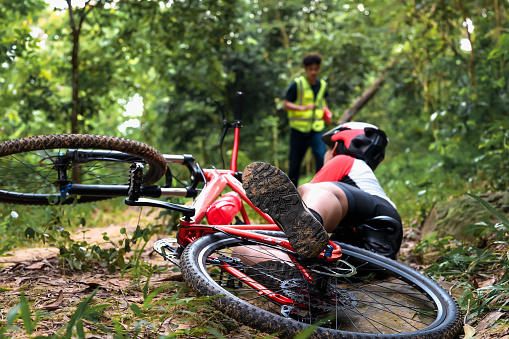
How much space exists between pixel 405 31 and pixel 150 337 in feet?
31.3

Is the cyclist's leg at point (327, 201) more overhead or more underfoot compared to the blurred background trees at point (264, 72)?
more underfoot

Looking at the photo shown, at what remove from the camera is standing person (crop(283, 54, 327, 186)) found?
5.20 meters

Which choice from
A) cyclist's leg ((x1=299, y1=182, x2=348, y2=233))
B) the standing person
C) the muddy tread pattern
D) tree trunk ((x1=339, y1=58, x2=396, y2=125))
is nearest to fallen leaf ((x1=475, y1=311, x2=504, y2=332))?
cyclist's leg ((x1=299, y1=182, x2=348, y2=233))

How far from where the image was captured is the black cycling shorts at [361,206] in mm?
2436

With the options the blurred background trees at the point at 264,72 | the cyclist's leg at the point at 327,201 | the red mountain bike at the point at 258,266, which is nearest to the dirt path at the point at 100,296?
the red mountain bike at the point at 258,266

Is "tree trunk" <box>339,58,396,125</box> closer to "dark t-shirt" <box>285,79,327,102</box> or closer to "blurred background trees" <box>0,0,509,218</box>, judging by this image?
"blurred background trees" <box>0,0,509,218</box>

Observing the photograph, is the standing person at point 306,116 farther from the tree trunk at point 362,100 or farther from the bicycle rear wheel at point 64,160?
→ the tree trunk at point 362,100

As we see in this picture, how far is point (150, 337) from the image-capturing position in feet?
5.24

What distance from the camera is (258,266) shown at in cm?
216

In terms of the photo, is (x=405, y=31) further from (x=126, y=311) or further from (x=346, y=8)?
(x=126, y=311)

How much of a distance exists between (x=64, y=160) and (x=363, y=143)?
2046 millimetres

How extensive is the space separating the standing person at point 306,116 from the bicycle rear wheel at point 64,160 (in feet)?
8.56

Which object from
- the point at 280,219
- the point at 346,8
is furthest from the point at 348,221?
the point at 346,8

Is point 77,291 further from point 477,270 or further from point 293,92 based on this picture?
point 293,92
